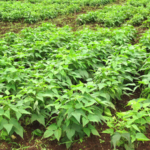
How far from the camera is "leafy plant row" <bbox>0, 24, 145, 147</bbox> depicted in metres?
2.43

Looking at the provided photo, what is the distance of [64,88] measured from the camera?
11.5 feet

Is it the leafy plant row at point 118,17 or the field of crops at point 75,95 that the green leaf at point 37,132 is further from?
the leafy plant row at point 118,17

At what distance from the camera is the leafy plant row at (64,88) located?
243 cm

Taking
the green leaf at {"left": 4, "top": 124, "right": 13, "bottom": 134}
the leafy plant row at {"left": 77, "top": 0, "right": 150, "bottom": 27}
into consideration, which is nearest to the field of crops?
the green leaf at {"left": 4, "top": 124, "right": 13, "bottom": 134}

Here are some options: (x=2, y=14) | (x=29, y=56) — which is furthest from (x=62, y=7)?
(x=29, y=56)

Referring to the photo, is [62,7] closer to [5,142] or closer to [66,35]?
[66,35]

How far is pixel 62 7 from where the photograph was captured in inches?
491

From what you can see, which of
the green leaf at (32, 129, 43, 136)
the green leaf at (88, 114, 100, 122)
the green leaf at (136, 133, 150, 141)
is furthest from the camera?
the green leaf at (32, 129, 43, 136)

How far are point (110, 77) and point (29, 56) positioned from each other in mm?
2639

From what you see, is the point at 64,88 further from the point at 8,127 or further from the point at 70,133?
the point at 8,127

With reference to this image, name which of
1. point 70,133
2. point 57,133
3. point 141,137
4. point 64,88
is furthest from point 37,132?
point 141,137

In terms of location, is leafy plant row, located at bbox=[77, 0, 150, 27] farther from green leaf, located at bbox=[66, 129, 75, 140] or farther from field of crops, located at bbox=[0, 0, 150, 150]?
green leaf, located at bbox=[66, 129, 75, 140]


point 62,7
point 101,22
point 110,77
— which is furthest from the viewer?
point 62,7

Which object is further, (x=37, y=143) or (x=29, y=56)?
(x=29, y=56)
